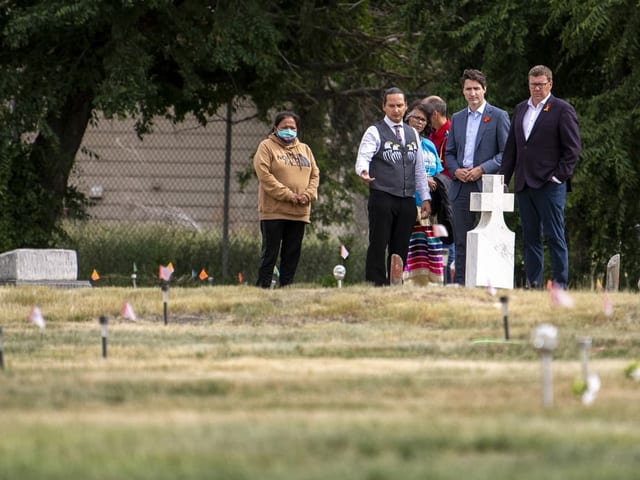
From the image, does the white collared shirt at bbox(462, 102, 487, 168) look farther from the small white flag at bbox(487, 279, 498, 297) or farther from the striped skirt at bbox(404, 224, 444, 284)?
the small white flag at bbox(487, 279, 498, 297)

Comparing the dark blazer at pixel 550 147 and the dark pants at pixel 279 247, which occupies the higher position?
the dark blazer at pixel 550 147

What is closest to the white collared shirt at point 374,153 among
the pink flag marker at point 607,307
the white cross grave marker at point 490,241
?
the white cross grave marker at point 490,241

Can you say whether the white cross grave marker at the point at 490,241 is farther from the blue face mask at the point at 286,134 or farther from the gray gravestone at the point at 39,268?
the gray gravestone at the point at 39,268

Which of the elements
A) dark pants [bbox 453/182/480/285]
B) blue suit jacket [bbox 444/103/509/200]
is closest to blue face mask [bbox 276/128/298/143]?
blue suit jacket [bbox 444/103/509/200]

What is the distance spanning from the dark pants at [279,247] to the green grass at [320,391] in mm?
2099

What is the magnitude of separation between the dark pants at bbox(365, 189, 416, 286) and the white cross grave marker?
2.33ft

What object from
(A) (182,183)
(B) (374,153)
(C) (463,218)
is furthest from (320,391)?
(A) (182,183)

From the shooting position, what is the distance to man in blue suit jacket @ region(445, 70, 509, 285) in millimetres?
14539

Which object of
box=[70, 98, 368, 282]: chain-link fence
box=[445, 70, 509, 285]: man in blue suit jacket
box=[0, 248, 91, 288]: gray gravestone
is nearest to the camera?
box=[445, 70, 509, 285]: man in blue suit jacket

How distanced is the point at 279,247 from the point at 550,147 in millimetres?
3118

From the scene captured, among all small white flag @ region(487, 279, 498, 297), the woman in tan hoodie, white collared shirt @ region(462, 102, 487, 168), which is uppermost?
white collared shirt @ region(462, 102, 487, 168)

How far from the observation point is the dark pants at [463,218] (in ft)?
48.1

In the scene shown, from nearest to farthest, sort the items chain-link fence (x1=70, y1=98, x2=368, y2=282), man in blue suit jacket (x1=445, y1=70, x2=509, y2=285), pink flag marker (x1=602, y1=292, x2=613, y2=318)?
pink flag marker (x1=602, y1=292, x2=613, y2=318) → man in blue suit jacket (x1=445, y1=70, x2=509, y2=285) → chain-link fence (x1=70, y1=98, x2=368, y2=282)

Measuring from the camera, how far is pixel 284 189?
1496 centimetres
